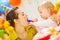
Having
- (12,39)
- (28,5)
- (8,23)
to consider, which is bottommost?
(12,39)

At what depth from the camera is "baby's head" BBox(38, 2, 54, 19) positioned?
1.06 m

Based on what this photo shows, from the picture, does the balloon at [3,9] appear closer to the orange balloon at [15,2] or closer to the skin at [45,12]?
the orange balloon at [15,2]

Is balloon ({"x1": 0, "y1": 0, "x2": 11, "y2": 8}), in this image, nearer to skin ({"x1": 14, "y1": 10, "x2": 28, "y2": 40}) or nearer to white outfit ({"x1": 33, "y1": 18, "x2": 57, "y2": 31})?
skin ({"x1": 14, "y1": 10, "x2": 28, "y2": 40})

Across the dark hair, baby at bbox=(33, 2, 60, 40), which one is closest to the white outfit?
baby at bbox=(33, 2, 60, 40)

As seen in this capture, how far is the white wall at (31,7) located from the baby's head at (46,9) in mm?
28

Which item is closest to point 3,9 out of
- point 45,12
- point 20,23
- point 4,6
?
point 4,6

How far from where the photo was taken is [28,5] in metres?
1.08

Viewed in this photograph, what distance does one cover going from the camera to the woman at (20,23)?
1083mm

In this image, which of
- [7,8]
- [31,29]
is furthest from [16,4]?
[31,29]

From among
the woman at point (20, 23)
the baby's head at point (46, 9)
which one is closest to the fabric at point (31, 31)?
the woman at point (20, 23)

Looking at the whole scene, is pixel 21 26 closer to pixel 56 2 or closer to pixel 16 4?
pixel 16 4

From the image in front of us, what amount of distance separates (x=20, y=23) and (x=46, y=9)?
197 millimetres

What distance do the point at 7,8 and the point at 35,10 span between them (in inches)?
7.4

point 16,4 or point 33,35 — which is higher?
point 16,4
